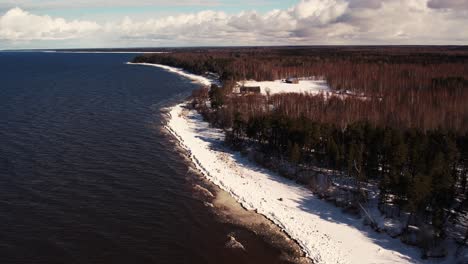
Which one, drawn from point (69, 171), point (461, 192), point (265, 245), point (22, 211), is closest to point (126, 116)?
point (69, 171)

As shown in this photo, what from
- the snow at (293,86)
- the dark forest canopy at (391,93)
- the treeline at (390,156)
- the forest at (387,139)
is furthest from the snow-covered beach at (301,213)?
the snow at (293,86)

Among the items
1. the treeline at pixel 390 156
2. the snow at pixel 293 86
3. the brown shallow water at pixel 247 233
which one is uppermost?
the snow at pixel 293 86

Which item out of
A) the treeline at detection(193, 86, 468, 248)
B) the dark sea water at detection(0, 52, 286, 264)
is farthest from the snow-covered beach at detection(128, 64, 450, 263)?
the dark sea water at detection(0, 52, 286, 264)

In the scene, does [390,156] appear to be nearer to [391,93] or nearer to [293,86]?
[391,93]

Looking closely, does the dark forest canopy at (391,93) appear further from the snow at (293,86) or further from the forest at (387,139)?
the snow at (293,86)

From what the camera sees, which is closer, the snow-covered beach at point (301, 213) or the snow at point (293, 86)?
the snow-covered beach at point (301, 213)

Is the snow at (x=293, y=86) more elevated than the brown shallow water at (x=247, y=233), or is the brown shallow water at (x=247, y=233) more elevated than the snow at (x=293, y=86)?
the snow at (x=293, y=86)
